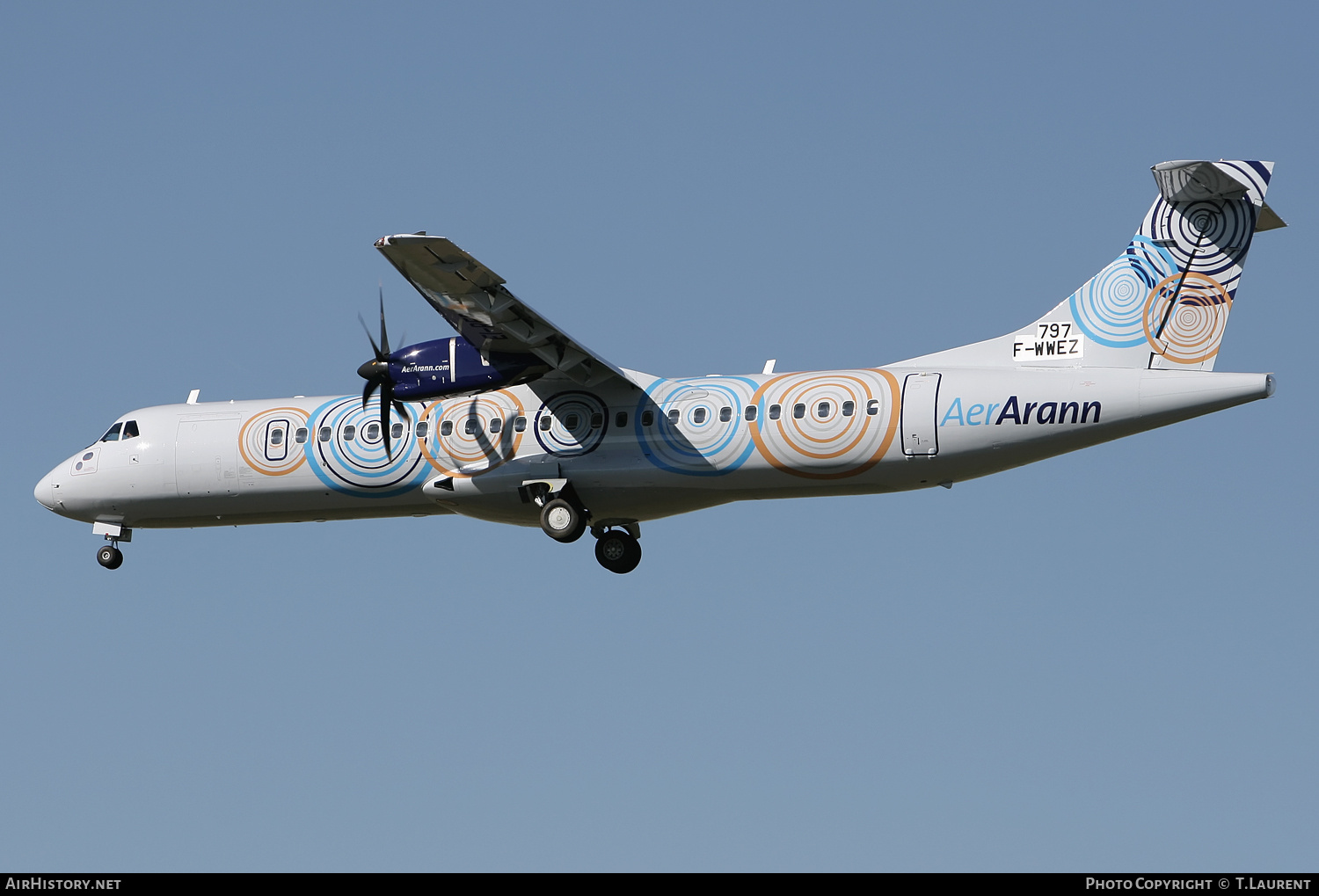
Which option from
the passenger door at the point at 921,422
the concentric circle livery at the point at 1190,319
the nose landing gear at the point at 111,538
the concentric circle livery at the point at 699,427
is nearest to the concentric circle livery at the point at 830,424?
the passenger door at the point at 921,422

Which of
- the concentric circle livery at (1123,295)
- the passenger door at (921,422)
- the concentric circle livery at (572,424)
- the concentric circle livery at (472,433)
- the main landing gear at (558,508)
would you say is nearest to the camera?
the passenger door at (921,422)

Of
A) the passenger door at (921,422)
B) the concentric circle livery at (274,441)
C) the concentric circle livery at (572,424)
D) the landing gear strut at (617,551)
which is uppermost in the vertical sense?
the concentric circle livery at (274,441)

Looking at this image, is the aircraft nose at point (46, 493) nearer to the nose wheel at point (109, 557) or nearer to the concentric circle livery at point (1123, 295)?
the nose wheel at point (109, 557)

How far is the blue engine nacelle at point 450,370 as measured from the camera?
79.7 feet

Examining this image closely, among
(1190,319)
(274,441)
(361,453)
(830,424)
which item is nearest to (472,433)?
(361,453)

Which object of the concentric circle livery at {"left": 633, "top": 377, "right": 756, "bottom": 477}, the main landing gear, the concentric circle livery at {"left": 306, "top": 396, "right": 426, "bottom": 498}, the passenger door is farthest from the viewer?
the concentric circle livery at {"left": 306, "top": 396, "right": 426, "bottom": 498}

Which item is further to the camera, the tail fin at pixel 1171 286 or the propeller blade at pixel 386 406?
the propeller blade at pixel 386 406

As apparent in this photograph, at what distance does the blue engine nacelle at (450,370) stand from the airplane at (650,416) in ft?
0.11

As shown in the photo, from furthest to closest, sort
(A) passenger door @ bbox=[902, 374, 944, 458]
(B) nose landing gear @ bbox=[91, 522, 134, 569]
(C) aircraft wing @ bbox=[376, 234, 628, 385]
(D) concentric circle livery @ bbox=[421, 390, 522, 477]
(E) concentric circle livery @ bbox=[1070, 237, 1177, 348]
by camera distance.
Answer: (B) nose landing gear @ bbox=[91, 522, 134, 569]
(D) concentric circle livery @ bbox=[421, 390, 522, 477]
(E) concentric circle livery @ bbox=[1070, 237, 1177, 348]
(A) passenger door @ bbox=[902, 374, 944, 458]
(C) aircraft wing @ bbox=[376, 234, 628, 385]

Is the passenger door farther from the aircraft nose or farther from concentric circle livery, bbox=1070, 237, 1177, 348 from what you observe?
the aircraft nose

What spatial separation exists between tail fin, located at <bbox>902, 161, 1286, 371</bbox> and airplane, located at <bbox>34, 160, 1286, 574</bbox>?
27mm

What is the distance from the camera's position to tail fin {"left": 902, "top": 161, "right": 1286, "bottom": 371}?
885 inches

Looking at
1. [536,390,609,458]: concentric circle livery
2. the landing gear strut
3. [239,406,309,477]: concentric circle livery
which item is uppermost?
[239,406,309,477]: concentric circle livery

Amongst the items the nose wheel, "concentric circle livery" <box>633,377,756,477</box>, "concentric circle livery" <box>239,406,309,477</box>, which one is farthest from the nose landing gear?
"concentric circle livery" <box>633,377,756,477</box>
